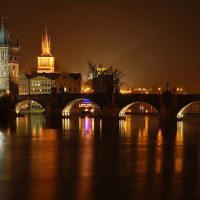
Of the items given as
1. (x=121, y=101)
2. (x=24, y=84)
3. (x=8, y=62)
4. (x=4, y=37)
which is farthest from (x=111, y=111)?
(x=24, y=84)

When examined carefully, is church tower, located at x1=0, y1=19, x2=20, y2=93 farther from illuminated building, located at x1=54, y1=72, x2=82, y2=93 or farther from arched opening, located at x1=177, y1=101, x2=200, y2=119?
arched opening, located at x1=177, y1=101, x2=200, y2=119

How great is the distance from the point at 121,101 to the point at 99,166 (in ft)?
157

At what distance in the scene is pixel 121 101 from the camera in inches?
3066

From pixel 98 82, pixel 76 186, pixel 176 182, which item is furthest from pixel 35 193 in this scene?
pixel 98 82

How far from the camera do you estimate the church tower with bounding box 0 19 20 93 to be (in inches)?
4045

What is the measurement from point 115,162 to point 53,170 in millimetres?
4417

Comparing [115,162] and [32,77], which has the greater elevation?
[32,77]

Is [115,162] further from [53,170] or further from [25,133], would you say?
[25,133]

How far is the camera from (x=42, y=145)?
40.3 meters

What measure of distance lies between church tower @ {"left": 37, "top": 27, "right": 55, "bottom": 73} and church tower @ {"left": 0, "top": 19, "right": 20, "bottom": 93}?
57.5 feet

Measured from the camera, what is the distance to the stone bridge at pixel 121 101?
73562mm

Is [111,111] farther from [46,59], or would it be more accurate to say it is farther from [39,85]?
[46,59]

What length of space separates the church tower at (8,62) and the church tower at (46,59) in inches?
690

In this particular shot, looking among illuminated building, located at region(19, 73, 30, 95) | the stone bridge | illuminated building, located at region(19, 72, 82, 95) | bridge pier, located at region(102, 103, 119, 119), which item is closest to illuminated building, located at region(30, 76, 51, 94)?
illuminated building, located at region(19, 72, 82, 95)
